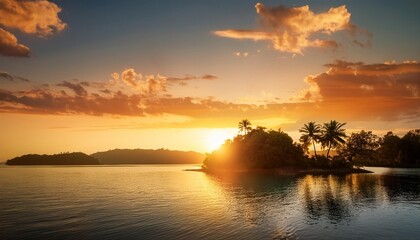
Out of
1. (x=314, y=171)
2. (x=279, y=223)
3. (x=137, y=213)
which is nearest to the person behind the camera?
(x=279, y=223)

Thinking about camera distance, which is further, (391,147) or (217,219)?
(391,147)

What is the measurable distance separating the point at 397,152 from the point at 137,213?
20491 cm

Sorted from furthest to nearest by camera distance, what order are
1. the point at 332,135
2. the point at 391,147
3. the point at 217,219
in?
the point at 391,147 → the point at 332,135 → the point at 217,219

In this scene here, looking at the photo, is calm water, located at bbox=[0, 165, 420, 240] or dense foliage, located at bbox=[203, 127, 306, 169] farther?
dense foliage, located at bbox=[203, 127, 306, 169]

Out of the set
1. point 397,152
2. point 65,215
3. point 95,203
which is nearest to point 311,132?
point 397,152

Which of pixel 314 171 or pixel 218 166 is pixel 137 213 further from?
pixel 218 166

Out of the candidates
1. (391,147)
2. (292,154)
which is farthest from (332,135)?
(391,147)

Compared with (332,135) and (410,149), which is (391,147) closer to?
(410,149)

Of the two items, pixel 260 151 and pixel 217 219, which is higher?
pixel 260 151

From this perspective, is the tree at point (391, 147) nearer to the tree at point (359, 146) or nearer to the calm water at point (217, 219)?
the tree at point (359, 146)

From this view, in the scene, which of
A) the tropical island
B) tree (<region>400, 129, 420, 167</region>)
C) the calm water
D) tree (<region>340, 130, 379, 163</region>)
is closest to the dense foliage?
the tropical island

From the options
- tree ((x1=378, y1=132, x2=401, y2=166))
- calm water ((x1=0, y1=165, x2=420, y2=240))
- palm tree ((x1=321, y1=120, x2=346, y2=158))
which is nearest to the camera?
calm water ((x1=0, y1=165, x2=420, y2=240))

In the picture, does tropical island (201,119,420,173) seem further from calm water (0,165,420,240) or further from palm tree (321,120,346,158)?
calm water (0,165,420,240)

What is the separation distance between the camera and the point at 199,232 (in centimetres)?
2834
